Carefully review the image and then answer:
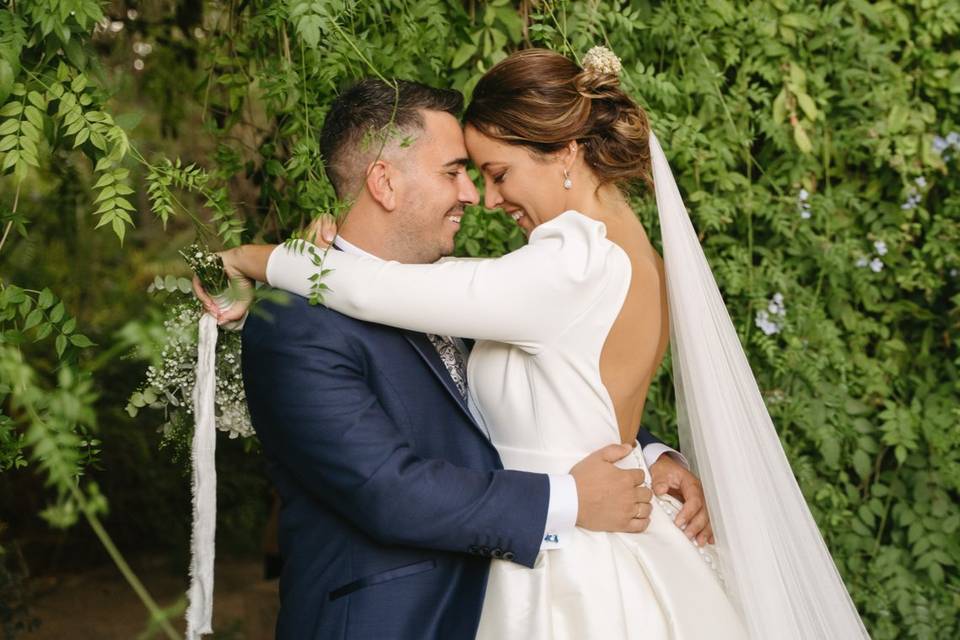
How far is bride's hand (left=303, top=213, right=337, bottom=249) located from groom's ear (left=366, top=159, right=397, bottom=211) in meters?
0.12

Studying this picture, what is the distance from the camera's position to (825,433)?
3.31 meters

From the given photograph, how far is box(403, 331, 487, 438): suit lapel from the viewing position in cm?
204

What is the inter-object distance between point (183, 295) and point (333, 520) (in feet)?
1.97

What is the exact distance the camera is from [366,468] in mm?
1820

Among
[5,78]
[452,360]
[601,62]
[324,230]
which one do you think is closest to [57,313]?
[5,78]

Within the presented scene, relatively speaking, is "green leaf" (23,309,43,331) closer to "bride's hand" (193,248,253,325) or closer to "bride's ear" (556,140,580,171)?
"bride's hand" (193,248,253,325)

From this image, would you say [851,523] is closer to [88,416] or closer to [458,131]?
[458,131]

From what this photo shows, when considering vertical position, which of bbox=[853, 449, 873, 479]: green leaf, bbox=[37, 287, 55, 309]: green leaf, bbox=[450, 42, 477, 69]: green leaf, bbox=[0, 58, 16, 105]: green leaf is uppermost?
bbox=[450, 42, 477, 69]: green leaf

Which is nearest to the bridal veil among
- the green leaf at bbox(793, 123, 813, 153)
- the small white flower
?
Result: the small white flower

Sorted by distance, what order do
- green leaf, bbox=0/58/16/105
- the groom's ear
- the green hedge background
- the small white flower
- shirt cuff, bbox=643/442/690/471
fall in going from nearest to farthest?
green leaf, bbox=0/58/16/105 < the groom's ear < shirt cuff, bbox=643/442/690/471 < the green hedge background < the small white flower

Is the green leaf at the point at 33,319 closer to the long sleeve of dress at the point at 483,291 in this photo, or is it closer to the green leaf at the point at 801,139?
the long sleeve of dress at the point at 483,291

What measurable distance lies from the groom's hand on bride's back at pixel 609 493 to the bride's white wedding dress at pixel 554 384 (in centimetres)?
3

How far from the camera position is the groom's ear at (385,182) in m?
2.16

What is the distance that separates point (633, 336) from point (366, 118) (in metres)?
0.76
